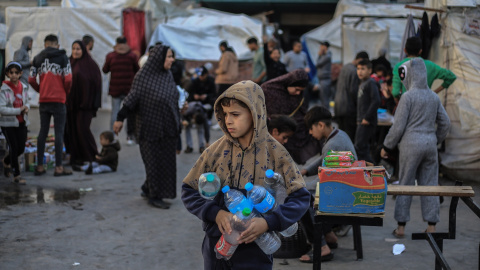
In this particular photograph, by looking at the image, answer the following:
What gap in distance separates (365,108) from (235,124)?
20.7 ft

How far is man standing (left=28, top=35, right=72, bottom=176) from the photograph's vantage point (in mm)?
9312

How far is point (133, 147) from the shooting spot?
12484mm

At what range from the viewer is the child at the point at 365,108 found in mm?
9109

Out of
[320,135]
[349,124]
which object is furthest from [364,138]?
[320,135]

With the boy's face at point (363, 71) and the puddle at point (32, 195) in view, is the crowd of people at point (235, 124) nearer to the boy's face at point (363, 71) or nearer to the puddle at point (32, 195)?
the boy's face at point (363, 71)

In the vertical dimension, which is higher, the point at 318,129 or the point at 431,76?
the point at 431,76

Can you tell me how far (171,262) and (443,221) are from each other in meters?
3.24

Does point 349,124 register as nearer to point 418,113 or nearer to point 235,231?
point 418,113

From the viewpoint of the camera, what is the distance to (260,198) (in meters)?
3.12

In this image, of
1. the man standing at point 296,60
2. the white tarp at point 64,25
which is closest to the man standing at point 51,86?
the man standing at point 296,60

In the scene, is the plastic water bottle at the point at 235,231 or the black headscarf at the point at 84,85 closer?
the plastic water bottle at the point at 235,231

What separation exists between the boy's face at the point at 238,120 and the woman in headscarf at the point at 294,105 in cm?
378

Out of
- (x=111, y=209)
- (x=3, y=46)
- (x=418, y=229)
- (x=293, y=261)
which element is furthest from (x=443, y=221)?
(x=3, y=46)

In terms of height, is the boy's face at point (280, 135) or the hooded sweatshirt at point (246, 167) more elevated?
the hooded sweatshirt at point (246, 167)
